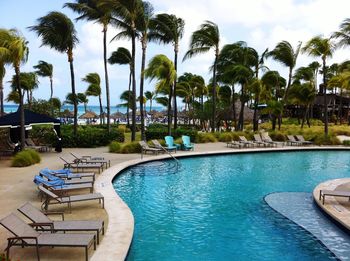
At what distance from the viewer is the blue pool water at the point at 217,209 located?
23.2 ft

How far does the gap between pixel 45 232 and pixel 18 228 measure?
570mm

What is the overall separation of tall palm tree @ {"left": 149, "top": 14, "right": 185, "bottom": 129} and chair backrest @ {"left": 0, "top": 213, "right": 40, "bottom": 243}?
19.9 m

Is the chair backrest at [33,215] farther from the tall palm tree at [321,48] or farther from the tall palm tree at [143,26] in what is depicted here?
the tall palm tree at [321,48]

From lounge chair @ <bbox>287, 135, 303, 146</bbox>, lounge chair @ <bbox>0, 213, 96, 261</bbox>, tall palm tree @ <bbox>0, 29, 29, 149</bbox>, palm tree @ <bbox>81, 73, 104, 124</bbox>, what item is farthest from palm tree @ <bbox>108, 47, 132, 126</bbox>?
lounge chair @ <bbox>0, 213, 96, 261</bbox>

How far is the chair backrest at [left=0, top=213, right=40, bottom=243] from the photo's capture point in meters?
5.99

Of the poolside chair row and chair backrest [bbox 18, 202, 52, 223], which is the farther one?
chair backrest [bbox 18, 202, 52, 223]

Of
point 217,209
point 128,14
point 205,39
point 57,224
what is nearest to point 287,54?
point 205,39

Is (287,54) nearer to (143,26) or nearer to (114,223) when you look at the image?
(143,26)

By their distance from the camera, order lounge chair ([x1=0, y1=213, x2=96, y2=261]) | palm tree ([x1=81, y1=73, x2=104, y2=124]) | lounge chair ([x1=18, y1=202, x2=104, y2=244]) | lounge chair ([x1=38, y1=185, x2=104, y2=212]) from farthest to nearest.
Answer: palm tree ([x1=81, y1=73, x2=104, y2=124]) < lounge chair ([x1=38, y1=185, x2=104, y2=212]) < lounge chair ([x1=18, y1=202, x2=104, y2=244]) < lounge chair ([x1=0, y1=213, x2=96, y2=261])

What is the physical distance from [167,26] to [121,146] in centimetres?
1000

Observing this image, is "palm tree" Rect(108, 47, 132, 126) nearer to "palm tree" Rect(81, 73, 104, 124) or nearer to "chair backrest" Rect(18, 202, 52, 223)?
"palm tree" Rect(81, 73, 104, 124)

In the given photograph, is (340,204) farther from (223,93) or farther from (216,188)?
(223,93)

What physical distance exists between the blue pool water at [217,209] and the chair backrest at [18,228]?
1751mm

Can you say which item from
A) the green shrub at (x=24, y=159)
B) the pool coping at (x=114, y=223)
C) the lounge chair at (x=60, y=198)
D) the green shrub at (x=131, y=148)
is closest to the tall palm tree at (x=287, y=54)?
the green shrub at (x=131, y=148)
